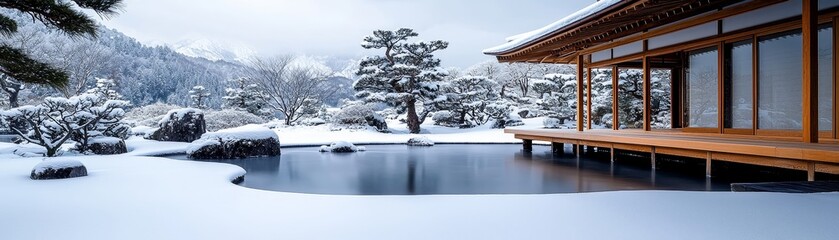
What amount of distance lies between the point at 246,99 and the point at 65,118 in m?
11.5

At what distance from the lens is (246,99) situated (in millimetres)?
18594

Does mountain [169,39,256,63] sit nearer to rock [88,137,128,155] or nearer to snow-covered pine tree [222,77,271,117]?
snow-covered pine tree [222,77,271,117]

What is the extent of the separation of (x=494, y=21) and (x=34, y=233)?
84.5ft

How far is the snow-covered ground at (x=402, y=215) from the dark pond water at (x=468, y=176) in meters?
1.32

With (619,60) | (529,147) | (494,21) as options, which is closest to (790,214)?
(619,60)

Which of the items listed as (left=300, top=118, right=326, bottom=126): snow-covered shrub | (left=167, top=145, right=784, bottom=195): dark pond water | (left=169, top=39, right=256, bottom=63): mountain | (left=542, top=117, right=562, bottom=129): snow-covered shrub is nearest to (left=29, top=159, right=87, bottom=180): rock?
(left=167, top=145, right=784, bottom=195): dark pond water

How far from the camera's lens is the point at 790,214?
217cm

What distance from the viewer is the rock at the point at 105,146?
25.5 ft

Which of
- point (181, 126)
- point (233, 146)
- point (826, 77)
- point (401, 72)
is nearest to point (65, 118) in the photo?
point (233, 146)

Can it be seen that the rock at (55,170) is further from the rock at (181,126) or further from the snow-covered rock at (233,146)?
the rock at (181,126)

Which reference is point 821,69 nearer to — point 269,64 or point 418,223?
point 418,223

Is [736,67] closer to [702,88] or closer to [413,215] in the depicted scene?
[702,88]

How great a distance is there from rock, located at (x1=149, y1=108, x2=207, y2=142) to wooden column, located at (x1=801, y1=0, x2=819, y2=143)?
35.8 feet

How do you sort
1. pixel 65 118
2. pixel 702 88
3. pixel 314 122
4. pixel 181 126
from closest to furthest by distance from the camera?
pixel 702 88 → pixel 65 118 → pixel 181 126 → pixel 314 122
